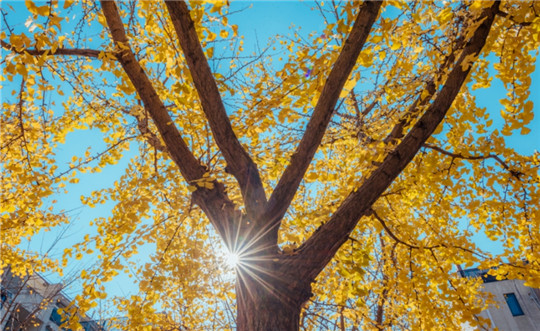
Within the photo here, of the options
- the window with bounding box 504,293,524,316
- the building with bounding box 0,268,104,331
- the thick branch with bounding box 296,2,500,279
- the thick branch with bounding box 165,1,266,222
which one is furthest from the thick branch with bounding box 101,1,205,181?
the window with bounding box 504,293,524,316

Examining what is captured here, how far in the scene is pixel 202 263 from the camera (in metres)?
4.27

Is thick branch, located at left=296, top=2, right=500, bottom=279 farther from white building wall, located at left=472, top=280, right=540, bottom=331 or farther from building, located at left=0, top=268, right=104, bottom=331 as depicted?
white building wall, located at left=472, top=280, right=540, bottom=331

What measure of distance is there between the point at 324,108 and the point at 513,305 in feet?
64.5

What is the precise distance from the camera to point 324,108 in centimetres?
213

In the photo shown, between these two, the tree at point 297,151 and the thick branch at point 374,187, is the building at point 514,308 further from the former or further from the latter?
the thick branch at point 374,187

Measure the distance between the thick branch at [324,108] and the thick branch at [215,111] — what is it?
0.55 ft

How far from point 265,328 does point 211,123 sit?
4.84 feet

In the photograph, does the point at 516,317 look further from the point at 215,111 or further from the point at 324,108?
the point at 215,111

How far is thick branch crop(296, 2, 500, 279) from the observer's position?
215cm

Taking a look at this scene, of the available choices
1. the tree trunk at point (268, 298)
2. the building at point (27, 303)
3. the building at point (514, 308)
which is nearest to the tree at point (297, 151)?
the tree trunk at point (268, 298)

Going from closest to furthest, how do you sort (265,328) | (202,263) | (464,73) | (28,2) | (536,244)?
(28,2) < (265,328) < (464,73) < (536,244) < (202,263)

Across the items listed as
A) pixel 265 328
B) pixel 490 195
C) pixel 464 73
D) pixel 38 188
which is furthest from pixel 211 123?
pixel 490 195

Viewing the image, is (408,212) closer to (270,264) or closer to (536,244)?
(536,244)

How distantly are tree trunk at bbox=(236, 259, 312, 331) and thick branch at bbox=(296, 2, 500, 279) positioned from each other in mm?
141
